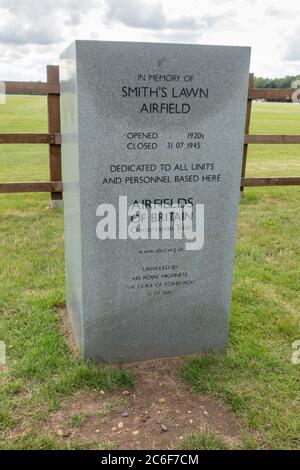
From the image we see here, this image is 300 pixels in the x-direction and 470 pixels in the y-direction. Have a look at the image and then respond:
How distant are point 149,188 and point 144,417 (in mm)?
1489

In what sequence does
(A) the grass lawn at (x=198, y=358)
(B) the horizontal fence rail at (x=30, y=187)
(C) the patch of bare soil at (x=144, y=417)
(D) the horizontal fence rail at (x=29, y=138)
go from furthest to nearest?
(B) the horizontal fence rail at (x=30, y=187), (D) the horizontal fence rail at (x=29, y=138), (A) the grass lawn at (x=198, y=358), (C) the patch of bare soil at (x=144, y=417)

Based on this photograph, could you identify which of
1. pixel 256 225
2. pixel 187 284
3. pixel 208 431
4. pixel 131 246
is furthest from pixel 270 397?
pixel 256 225

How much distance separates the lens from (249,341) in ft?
12.8

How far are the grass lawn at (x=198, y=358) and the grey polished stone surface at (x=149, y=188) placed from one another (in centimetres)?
26

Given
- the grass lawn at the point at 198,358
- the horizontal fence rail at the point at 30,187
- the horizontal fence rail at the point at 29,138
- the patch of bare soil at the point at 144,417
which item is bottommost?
the patch of bare soil at the point at 144,417

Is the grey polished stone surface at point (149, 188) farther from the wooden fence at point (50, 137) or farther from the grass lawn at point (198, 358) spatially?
the wooden fence at point (50, 137)

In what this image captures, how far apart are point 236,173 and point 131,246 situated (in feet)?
2.99

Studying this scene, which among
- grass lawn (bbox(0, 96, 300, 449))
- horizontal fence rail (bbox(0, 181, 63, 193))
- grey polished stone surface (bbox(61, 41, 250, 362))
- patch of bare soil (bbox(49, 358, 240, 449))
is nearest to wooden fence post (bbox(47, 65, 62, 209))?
horizontal fence rail (bbox(0, 181, 63, 193))

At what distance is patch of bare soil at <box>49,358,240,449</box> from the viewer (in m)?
2.85

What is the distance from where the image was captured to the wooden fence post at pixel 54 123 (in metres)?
7.17

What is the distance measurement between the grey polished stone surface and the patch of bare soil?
42cm

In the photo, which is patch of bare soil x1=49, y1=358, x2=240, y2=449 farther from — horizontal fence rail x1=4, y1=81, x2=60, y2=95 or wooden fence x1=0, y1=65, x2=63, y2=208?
horizontal fence rail x1=4, y1=81, x2=60, y2=95

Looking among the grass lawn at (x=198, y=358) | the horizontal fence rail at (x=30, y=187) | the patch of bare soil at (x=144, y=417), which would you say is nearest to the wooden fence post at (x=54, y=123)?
the horizontal fence rail at (x=30, y=187)

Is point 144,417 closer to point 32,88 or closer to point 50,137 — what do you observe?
point 50,137
